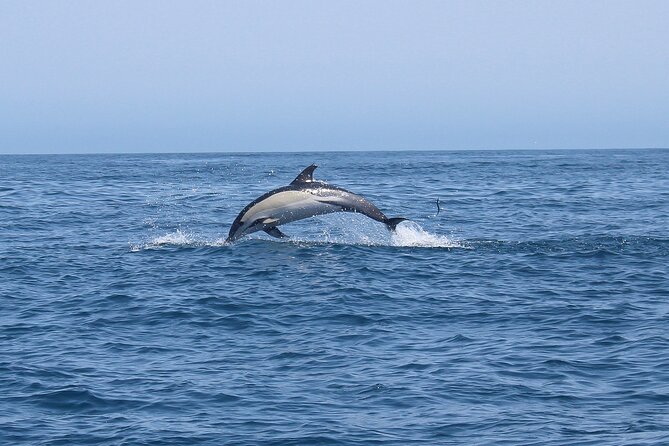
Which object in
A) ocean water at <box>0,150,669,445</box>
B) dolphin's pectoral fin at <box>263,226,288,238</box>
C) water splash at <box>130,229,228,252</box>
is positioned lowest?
ocean water at <box>0,150,669,445</box>

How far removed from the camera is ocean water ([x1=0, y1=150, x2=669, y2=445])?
38.1ft

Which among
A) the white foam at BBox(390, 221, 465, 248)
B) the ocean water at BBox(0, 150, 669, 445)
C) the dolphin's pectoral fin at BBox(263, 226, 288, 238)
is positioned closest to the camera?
the ocean water at BBox(0, 150, 669, 445)

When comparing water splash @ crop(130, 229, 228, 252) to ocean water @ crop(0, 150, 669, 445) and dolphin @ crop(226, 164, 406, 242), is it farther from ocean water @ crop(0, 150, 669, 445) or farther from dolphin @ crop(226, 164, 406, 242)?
dolphin @ crop(226, 164, 406, 242)

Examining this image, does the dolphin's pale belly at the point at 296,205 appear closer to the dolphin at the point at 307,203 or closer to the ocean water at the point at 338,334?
the dolphin at the point at 307,203

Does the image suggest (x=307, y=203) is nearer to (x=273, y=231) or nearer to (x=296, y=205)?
(x=296, y=205)

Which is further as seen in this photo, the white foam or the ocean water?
the white foam

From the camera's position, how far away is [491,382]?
13016 mm

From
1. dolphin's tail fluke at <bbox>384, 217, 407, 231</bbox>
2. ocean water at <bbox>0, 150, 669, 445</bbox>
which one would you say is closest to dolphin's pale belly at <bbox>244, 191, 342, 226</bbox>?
ocean water at <bbox>0, 150, 669, 445</bbox>

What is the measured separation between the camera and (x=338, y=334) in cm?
1577

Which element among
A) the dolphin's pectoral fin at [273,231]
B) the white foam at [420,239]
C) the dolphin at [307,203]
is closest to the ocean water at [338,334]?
the white foam at [420,239]

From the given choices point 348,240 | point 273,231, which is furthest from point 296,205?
point 348,240

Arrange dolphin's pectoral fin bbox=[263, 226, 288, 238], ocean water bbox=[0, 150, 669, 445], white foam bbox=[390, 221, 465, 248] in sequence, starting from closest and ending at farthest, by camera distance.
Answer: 1. ocean water bbox=[0, 150, 669, 445]
2. dolphin's pectoral fin bbox=[263, 226, 288, 238]
3. white foam bbox=[390, 221, 465, 248]

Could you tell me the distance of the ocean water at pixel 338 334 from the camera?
11.6 metres

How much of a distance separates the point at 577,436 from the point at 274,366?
4702 millimetres
